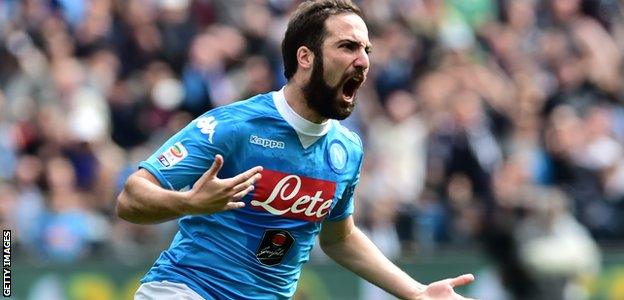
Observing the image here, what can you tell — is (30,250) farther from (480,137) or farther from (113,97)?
(480,137)

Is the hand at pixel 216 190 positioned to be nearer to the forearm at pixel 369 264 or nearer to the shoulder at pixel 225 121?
the shoulder at pixel 225 121

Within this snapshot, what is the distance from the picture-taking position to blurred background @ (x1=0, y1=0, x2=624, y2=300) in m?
14.2

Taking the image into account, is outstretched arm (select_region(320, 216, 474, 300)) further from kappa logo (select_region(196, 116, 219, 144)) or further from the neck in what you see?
kappa logo (select_region(196, 116, 219, 144))

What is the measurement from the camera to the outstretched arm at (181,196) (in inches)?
256

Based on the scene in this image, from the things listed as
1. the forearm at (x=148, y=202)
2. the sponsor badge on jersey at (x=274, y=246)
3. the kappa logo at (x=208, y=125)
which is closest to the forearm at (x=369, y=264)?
the sponsor badge on jersey at (x=274, y=246)

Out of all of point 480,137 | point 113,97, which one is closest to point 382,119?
point 480,137

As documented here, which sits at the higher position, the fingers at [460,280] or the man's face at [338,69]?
the man's face at [338,69]

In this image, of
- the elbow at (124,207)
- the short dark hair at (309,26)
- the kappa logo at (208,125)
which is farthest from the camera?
the short dark hair at (309,26)

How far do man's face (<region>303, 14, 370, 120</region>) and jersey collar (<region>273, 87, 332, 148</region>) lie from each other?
0.09m

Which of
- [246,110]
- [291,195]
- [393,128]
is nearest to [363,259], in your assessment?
[291,195]

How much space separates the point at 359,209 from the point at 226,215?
723 centimetres

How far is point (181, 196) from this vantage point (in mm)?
6609

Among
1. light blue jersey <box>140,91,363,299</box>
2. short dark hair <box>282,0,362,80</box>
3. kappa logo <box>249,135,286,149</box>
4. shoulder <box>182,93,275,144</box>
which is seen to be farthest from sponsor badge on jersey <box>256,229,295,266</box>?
short dark hair <box>282,0,362,80</box>

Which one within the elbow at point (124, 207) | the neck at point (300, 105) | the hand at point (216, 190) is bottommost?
the elbow at point (124, 207)
